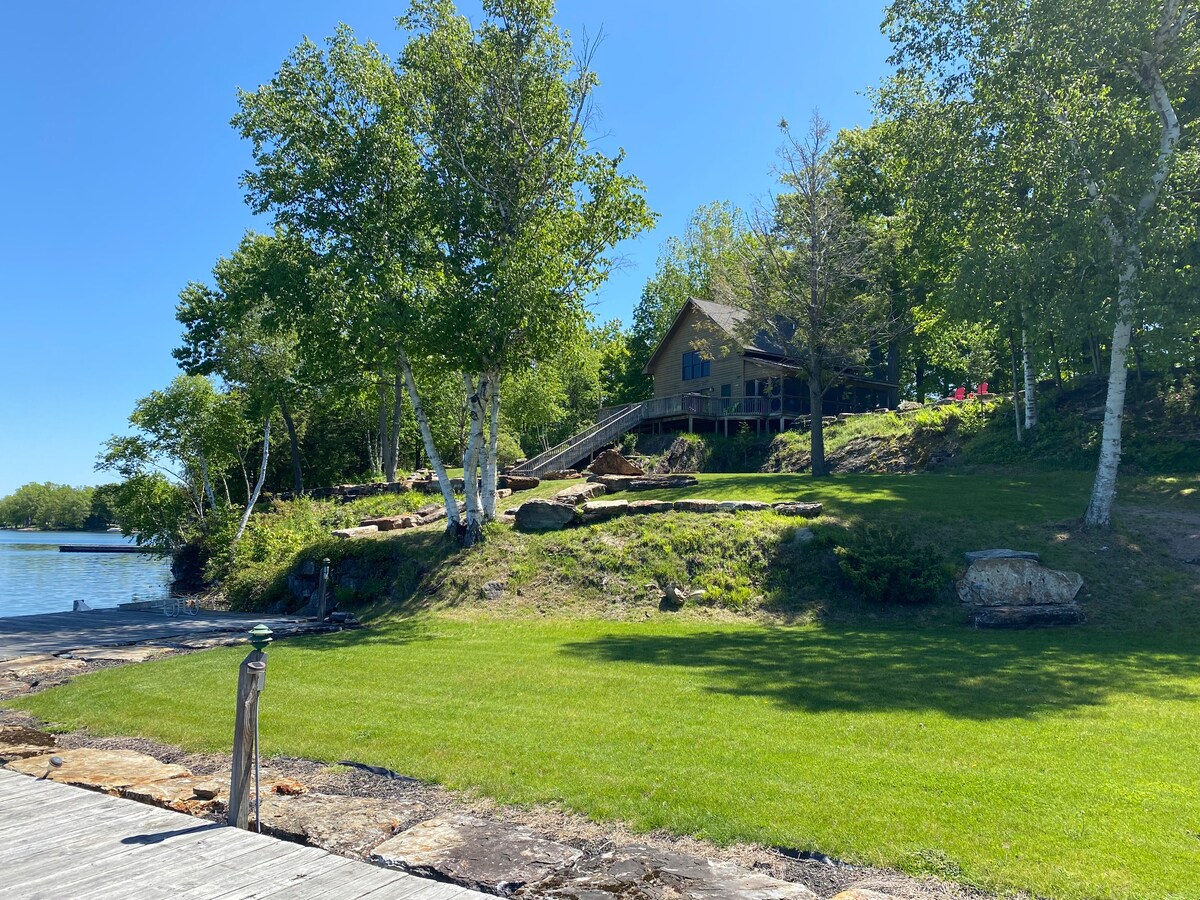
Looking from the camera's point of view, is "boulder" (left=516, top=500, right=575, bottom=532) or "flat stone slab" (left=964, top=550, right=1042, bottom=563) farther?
"boulder" (left=516, top=500, right=575, bottom=532)

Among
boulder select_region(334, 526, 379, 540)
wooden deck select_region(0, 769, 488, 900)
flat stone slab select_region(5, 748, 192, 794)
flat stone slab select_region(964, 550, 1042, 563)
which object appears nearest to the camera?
wooden deck select_region(0, 769, 488, 900)

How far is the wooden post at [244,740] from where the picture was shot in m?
5.68

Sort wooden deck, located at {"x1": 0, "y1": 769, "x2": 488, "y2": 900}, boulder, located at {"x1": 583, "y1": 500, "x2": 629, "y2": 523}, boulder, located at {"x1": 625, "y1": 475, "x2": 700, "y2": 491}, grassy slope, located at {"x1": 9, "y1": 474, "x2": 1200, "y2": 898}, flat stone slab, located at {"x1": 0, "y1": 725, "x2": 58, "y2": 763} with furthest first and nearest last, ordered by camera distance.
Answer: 1. boulder, located at {"x1": 625, "y1": 475, "x2": 700, "y2": 491}
2. boulder, located at {"x1": 583, "y1": 500, "x2": 629, "y2": 523}
3. flat stone slab, located at {"x1": 0, "y1": 725, "x2": 58, "y2": 763}
4. grassy slope, located at {"x1": 9, "y1": 474, "x2": 1200, "y2": 898}
5. wooden deck, located at {"x1": 0, "y1": 769, "x2": 488, "y2": 900}

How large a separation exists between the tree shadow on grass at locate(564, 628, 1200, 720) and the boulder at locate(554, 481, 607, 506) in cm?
798

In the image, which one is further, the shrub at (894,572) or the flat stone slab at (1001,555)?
the shrub at (894,572)

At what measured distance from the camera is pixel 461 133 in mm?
20562

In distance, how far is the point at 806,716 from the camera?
328 inches

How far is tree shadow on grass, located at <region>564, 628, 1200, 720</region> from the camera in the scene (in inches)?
354

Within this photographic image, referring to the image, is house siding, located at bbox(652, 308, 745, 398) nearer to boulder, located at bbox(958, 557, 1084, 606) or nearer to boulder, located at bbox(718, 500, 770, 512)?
boulder, located at bbox(718, 500, 770, 512)

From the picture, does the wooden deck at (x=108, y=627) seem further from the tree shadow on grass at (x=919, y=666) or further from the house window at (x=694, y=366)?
the house window at (x=694, y=366)

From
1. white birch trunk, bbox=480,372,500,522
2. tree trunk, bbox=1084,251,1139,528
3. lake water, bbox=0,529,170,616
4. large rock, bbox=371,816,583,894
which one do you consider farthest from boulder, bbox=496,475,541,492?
large rock, bbox=371,816,583,894

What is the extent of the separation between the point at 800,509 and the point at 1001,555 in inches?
192

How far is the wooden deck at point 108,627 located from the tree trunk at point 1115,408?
17.9m

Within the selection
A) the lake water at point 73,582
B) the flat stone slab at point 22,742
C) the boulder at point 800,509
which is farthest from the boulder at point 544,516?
the lake water at point 73,582
